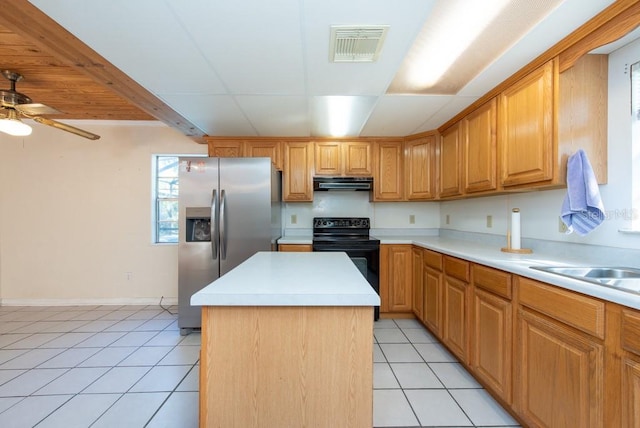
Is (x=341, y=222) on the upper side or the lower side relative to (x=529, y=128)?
lower

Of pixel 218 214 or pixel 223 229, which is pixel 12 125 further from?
pixel 223 229

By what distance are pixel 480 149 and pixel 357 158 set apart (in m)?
1.47

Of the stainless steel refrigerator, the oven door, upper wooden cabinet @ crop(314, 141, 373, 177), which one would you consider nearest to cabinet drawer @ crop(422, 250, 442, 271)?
the oven door

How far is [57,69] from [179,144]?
1.46m

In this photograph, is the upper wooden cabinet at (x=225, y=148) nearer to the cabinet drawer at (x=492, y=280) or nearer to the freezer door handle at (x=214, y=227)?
the freezer door handle at (x=214, y=227)

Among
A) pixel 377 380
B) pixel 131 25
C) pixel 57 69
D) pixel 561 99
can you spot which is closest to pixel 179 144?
pixel 57 69

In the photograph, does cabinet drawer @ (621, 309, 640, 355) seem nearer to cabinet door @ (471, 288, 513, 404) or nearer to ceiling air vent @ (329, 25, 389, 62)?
cabinet door @ (471, 288, 513, 404)

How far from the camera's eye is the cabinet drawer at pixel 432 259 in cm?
251

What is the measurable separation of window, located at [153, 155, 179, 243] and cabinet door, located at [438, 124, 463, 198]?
351cm

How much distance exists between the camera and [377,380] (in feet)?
6.48

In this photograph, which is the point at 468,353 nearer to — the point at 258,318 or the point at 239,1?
the point at 258,318

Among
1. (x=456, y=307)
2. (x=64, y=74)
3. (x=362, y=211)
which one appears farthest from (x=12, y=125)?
(x=456, y=307)

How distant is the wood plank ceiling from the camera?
1.48 m

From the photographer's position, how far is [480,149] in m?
2.40
